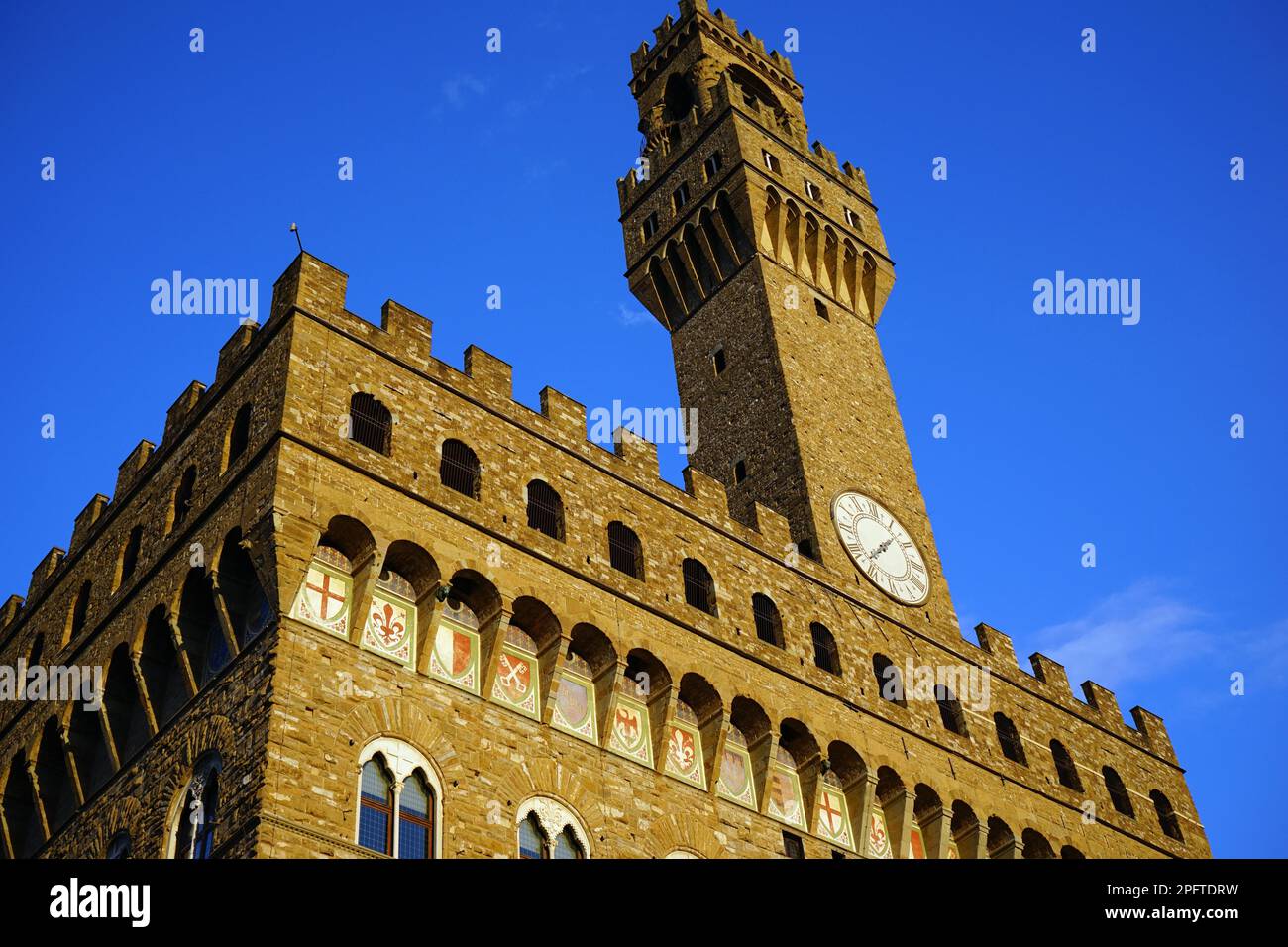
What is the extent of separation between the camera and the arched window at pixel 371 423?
74.7 feet

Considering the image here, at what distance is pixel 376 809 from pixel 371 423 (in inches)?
250

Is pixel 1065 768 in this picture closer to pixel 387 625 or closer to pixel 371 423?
pixel 387 625

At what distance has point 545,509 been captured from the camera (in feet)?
81.1

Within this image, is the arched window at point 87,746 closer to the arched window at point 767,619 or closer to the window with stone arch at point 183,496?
the window with stone arch at point 183,496

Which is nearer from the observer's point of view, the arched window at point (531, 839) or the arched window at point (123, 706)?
the arched window at point (531, 839)

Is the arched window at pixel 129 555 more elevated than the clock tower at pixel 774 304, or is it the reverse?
the clock tower at pixel 774 304

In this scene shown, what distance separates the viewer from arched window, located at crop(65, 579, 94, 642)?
25828mm

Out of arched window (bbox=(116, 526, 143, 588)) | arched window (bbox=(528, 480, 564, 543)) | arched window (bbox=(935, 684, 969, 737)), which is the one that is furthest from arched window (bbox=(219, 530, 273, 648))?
arched window (bbox=(935, 684, 969, 737))

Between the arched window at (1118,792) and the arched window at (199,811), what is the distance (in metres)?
20.1

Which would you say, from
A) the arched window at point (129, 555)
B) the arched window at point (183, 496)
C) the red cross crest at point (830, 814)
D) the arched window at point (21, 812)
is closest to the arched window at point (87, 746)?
the arched window at point (21, 812)

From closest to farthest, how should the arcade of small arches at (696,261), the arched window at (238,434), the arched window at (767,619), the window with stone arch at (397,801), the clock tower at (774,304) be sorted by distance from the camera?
the window with stone arch at (397,801) < the arched window at (238,434) < the arched window at (767,619) < the clock tower at (774,304) < the arcade of small arches at (696,261)

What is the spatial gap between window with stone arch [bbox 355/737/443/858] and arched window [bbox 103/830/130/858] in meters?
4.09

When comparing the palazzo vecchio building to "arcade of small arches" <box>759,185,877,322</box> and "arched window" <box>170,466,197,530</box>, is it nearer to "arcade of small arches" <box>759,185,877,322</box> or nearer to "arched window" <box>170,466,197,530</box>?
"arched window" <box>170,466,197,530</box>
